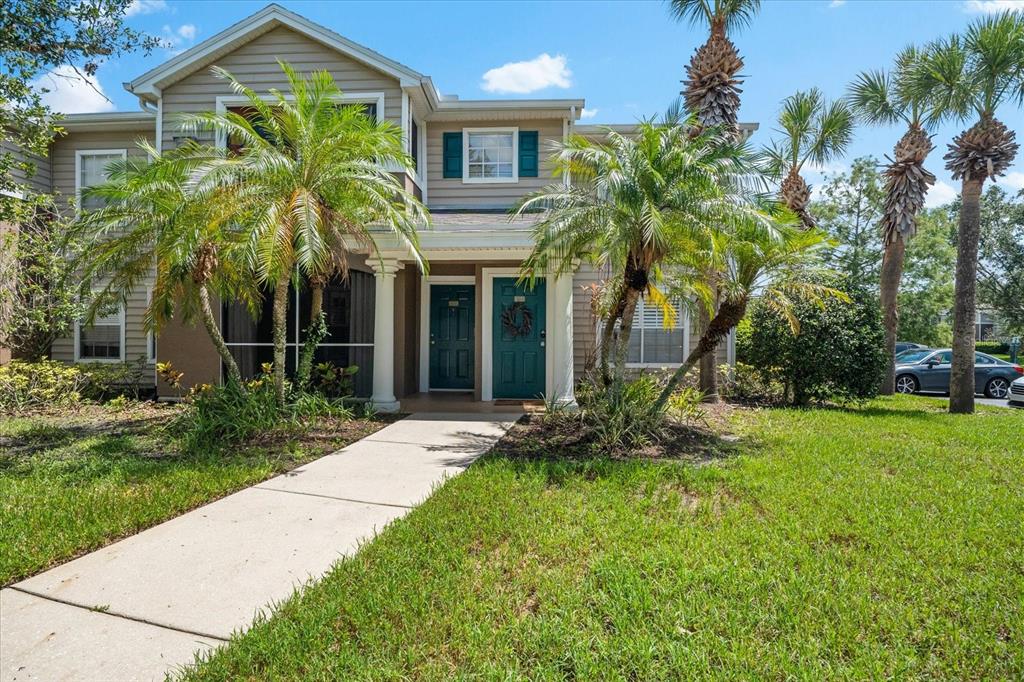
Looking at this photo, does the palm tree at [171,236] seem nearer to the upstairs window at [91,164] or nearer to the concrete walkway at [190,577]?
the concrete walkway at [190,577]

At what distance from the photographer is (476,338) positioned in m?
11.8

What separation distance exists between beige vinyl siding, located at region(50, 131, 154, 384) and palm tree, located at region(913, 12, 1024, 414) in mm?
17453

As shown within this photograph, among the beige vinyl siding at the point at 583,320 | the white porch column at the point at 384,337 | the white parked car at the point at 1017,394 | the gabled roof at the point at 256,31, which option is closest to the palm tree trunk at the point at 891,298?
the white parked car at the point at 1017,394

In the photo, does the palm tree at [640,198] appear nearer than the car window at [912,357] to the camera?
Yes

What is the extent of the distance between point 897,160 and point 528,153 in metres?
9.23

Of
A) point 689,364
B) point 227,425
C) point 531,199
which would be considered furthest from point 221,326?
point 689,364

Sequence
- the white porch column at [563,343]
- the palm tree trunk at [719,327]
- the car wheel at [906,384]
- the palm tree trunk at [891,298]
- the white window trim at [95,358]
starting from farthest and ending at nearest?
the car wheel at [906,384] → the palm tree trunk at [891,298] → the white window trim at [95,358] → the white porch column at [563,343] → the palm tree trunk at [719,327]

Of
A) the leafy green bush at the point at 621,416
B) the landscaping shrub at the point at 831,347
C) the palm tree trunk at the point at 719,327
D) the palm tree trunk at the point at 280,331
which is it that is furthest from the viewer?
the landscaping shrub at the point at 831,347

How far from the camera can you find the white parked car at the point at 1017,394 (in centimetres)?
1426

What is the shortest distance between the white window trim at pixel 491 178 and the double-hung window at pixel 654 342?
4.24m

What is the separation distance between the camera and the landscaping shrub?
35.1ft

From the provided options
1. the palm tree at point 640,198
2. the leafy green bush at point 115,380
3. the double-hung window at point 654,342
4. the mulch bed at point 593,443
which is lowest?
the mulch bed at point 593,443

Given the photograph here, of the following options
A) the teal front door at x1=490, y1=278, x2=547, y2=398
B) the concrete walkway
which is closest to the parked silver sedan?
the teal front door at x1=490, y1=278, x2=547, y2=398

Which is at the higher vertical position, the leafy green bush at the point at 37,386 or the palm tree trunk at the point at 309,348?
the palm tree trunk at the point at 309,348
